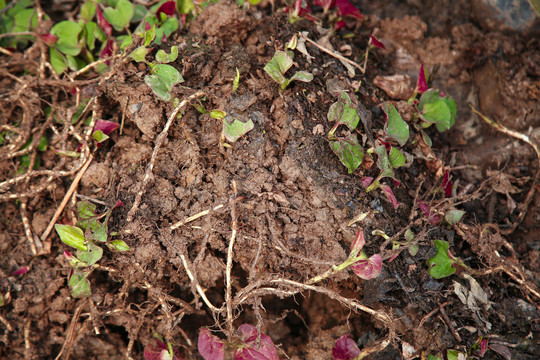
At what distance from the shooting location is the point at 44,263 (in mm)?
1832

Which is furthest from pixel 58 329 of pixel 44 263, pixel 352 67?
pixel 352 67

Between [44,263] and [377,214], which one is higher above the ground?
[377,214]

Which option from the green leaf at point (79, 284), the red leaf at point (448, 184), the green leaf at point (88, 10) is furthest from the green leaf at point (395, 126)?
the green leaf at point (88, 10)

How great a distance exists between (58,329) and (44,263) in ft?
1.02

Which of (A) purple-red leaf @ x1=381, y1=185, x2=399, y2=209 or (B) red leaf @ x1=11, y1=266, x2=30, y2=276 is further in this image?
(B) red leaf @ x1=11, y1=266, x2=30, y2=276

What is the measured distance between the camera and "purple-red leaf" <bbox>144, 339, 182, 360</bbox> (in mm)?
1692

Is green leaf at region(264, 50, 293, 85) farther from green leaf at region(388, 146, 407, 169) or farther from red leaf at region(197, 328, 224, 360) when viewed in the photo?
red leaf at region(197, 328, 224, 360)

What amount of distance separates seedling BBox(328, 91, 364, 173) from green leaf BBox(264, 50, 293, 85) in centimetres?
24

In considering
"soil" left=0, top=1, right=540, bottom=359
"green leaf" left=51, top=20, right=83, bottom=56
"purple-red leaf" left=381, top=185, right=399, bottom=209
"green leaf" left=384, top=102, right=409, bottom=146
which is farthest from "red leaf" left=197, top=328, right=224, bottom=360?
"green leaf" left=51, top=20, right=83, bottom=56

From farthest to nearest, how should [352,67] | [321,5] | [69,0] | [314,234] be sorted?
[69,0] → [321,5] → [352,67] → [314,234]

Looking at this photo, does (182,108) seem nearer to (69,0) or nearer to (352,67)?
(352,67)

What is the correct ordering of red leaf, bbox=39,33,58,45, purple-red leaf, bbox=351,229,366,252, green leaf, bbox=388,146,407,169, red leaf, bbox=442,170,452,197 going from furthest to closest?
red leaf, bbox=39,33,58,45 → red leaf, bbox=442,170,452,197 → green leaf, bbox=388,146,407,169 → purple-red leaf, bbox=351,229,366,252

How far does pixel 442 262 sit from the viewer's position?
1675 mm

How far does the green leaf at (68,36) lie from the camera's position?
78.5 inches
